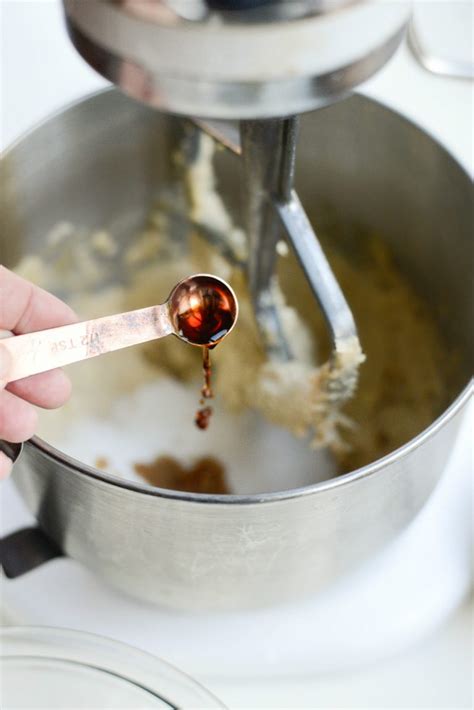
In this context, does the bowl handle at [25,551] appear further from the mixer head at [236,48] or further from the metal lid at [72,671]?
the mixer head at [236,48]

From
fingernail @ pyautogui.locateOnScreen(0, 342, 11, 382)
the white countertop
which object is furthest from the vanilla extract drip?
the white countertop

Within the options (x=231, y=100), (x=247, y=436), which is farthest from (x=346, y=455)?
(x=231, y=100)

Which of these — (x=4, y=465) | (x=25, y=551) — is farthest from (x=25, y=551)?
(x=4, y=465)

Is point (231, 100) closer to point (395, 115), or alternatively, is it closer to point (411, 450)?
point (411, 450)

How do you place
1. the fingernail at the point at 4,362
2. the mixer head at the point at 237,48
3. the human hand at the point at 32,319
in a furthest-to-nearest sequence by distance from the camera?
the human hand at the point at 32,319 < the fingernail at the point at 4,362 < the mixer head at the point at 237,48

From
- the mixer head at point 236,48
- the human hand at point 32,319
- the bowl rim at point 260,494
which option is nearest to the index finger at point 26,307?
the human hand at point 32,319

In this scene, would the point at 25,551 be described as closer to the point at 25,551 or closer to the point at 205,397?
the point at 25,551
